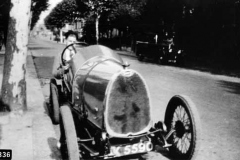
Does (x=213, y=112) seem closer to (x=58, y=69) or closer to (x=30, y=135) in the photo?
(x=58, y=69)

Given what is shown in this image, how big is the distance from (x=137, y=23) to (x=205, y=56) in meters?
9.87

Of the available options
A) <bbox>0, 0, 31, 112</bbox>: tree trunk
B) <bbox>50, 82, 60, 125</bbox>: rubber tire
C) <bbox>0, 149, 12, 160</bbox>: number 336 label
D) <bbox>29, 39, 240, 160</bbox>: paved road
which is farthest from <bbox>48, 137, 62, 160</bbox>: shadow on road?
<bbox>0, 0, 31, 112</bbox>: tree trunk

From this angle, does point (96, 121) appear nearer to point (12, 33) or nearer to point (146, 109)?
point (146, 109)

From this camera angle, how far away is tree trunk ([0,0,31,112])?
5621 millimetres

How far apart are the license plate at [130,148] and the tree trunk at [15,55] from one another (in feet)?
10.1

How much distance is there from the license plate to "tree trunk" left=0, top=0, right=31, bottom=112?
3069 mm

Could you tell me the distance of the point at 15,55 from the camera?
5.64 m

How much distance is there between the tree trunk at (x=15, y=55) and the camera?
5.62 metres

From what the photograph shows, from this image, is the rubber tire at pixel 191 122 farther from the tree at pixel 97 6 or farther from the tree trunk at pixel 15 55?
the tree at pixel 97 6

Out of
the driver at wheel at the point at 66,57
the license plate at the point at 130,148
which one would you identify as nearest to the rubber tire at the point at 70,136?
the license plate at the point at 130,148

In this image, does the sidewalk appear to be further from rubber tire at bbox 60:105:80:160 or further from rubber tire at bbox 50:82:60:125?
rubber tire at bbox 60:105:80:160

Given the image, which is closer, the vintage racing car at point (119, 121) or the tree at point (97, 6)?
the vintage racing car at point (119, 121)

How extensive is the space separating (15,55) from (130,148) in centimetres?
336

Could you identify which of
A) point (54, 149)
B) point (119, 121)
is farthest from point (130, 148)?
point (54, 149)
